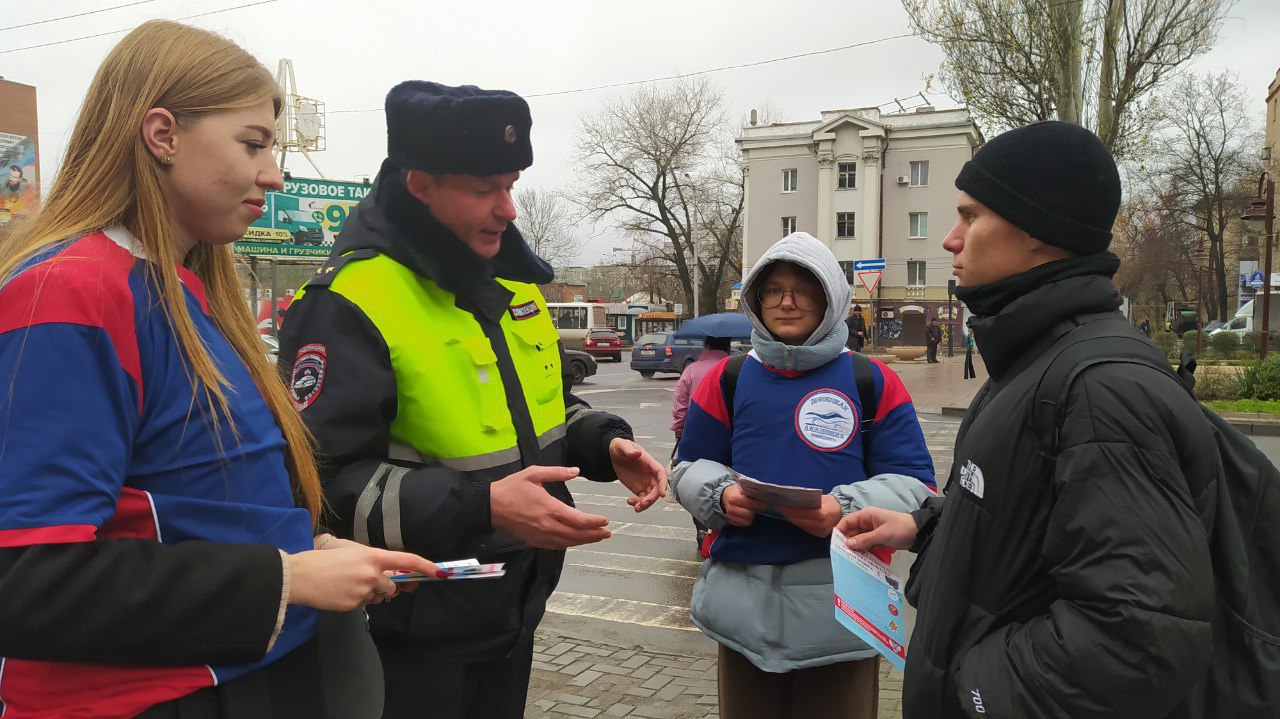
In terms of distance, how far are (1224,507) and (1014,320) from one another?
0.48 meters

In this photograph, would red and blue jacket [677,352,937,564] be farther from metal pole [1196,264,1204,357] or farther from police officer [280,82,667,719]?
metal pole [1196,264,1204,357]

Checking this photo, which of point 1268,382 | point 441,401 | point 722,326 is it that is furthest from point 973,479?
point 1268,382

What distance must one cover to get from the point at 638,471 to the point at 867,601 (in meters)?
0.70

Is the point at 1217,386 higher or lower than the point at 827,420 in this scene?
lower

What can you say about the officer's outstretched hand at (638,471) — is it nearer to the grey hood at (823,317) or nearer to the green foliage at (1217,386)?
the grey hood at (823,317)

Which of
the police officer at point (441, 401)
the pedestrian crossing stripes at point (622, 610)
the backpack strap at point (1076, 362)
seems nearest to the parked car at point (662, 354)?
the pedestrian crossing stripes at point (622, 610)

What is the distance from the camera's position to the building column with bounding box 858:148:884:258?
159 feet

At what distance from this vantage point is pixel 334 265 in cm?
192

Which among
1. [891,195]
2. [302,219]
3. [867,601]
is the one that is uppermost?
[891,195]

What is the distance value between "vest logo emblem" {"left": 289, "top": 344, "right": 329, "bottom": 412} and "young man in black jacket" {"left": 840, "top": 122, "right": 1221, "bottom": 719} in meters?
1.32

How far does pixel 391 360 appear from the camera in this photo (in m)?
1.82

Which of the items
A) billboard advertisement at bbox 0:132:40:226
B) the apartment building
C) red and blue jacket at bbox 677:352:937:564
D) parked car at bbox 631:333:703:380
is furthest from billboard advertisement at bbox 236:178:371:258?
the apartment building

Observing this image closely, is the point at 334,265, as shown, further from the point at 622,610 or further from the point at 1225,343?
the point at 1225,343

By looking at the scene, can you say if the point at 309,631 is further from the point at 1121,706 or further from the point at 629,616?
the point at 629,616
